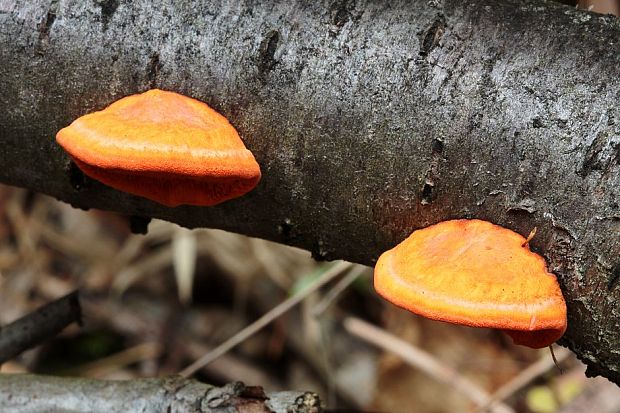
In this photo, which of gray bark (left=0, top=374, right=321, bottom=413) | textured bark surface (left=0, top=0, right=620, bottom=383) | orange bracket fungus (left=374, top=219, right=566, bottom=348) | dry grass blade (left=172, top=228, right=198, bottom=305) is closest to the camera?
orange bracket fungus (left=374, top=219, right=566, bottom=348)

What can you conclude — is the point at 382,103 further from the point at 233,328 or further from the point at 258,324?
the point at 233,328

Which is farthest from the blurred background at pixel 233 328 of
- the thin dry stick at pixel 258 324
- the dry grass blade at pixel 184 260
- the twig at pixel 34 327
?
the twig at pixel 34 327

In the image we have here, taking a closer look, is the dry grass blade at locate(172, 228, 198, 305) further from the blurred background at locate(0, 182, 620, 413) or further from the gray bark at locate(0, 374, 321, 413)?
the gray bark at locate(0, 374, 321, 413)

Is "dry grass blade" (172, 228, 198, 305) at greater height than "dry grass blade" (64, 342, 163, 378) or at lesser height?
greater

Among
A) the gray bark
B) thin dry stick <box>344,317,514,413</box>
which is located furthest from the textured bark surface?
thin dry stick <box>344,317,514,413</box>

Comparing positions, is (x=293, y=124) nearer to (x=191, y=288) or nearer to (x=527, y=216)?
(x=527, y=216)

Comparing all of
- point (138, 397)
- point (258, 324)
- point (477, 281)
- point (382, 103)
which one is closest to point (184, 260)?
point (258, 324)
